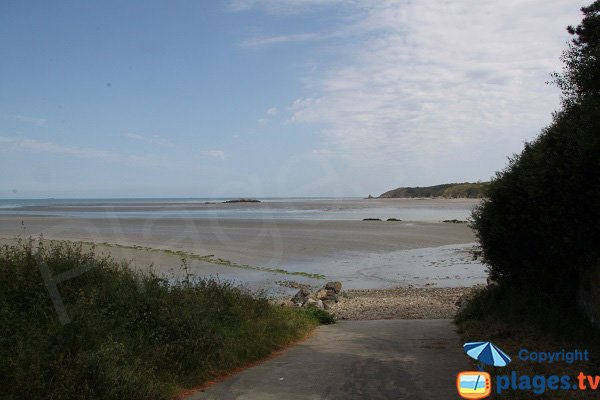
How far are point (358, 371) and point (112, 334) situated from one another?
334cm

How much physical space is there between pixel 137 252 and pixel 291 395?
25.9 metres

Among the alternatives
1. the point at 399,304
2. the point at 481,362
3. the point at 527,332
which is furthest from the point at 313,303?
the point at 481,362

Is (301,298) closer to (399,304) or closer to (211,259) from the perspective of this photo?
(399,304)

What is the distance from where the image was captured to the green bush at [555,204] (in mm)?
8047

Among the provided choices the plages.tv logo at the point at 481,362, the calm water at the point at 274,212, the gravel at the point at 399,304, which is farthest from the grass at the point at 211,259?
the calm water at the point at 274,212

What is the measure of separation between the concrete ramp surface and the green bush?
1.88m

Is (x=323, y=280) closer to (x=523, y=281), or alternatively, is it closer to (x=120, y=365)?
(x=523, y=281)

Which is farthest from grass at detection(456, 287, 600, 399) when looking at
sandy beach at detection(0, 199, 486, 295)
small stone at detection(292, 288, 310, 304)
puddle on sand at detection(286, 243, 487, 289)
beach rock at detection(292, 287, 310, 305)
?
sandy beach at detection(0, 199, 486, 295)

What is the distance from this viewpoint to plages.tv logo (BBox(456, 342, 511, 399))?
4578 mm

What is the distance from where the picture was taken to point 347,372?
7684mm

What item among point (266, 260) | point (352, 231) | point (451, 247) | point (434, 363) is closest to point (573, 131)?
point (434, 363)

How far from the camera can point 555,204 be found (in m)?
8.51

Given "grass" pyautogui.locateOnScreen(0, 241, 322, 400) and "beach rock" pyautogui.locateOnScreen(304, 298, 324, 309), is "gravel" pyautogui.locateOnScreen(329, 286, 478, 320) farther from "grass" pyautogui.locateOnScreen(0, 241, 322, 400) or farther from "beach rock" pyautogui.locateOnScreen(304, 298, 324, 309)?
"grass" pyautogui.locateOnScreen(0, 241, 322, 400)

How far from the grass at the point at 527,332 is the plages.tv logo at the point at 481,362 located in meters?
0.49
